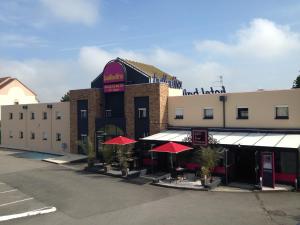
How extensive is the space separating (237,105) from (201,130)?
4.49 metres

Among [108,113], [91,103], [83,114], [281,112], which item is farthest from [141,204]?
[83,114]

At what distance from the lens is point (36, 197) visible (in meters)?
21.8

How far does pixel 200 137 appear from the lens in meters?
26.7

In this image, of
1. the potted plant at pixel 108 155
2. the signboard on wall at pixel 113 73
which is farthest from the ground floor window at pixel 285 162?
the signboard on wall at pixel 113 73

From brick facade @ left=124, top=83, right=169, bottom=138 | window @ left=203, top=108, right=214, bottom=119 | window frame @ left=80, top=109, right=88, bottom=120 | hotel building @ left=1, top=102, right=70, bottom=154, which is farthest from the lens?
hotel building @ left=1, top=102, right=70, bottom=154

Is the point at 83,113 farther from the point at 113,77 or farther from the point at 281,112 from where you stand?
the point at 281,112

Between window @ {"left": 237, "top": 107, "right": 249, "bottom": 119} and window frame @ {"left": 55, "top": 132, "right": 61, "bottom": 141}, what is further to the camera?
window frame @ {"left": 55, "top": 132, "right": 61, "bottom": 141}

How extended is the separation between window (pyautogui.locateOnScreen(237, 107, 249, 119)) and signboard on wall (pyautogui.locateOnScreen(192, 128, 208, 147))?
4.27 m

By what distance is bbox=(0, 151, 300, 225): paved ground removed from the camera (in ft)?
56.0

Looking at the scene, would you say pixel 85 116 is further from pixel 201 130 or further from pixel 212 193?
pixel 212 193

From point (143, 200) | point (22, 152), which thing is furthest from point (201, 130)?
point (22, 152)

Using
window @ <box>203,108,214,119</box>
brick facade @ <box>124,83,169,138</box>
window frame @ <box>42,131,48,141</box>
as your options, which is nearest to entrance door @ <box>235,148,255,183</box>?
window @ <box>203,108,214,119</box>

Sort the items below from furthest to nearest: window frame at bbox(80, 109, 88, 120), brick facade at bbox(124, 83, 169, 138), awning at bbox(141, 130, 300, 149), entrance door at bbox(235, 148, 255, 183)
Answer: window frame at bbox(80, 109, 88, 120)
brick facade at bbox(124, 83, 169, 138)
entrance door at bbox(235, 148, 255, 183)
awning at bbox(141, 130, 300, 149)

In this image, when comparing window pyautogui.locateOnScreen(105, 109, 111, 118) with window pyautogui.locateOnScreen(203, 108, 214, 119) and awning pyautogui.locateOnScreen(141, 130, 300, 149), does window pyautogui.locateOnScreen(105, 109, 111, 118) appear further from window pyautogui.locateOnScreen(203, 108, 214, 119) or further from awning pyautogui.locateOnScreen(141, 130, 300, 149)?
window pyautogui.locateOnScreen(203, 108, 214, 119)
